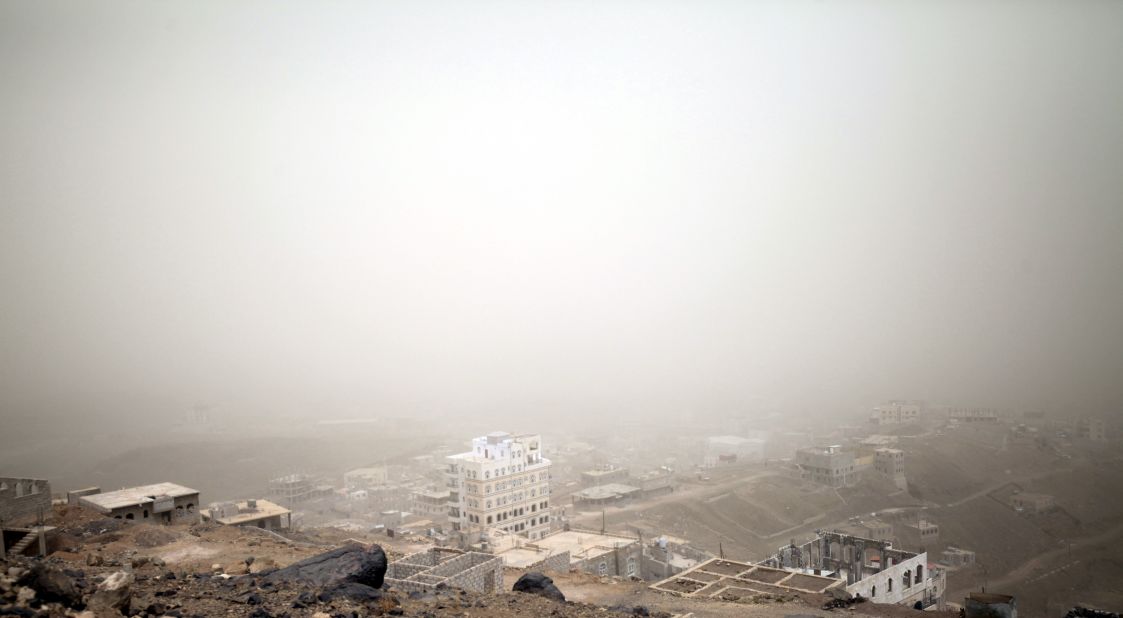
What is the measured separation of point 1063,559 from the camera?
3900cm

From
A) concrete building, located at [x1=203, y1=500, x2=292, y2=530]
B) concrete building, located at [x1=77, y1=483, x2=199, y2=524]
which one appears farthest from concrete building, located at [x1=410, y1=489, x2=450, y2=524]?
concrete building, located at [x1=77, y1=483, x2=199, y2=524]

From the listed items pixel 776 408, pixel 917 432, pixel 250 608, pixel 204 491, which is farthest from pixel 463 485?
pixel 776 408

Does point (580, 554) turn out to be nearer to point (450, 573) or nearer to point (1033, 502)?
point (450, 573)

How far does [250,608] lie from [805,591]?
44.1 feet

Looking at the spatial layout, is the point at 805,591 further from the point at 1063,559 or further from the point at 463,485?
the point at 1063,559

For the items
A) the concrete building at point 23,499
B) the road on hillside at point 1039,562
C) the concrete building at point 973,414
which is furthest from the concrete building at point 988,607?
the concrete building at point 973,414

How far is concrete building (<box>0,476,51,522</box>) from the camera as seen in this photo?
17.0 m

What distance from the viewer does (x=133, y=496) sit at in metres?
21.0

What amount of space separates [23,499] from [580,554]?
53.8 ft

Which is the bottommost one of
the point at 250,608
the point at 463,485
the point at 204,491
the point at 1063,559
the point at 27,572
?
the point at 1063,559

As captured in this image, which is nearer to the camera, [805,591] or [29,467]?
[805,591]

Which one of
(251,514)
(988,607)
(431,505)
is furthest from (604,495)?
(988,607)

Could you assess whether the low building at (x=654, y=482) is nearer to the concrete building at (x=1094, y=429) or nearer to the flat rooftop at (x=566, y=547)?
Result: the flat rooftop at (x=566, y=547)

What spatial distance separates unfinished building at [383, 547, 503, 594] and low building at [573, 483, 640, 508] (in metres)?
31.1
